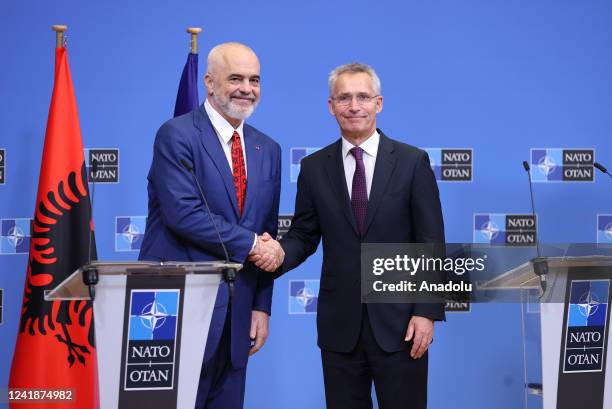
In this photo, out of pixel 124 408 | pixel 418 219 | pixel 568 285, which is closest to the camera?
pixel 124 408

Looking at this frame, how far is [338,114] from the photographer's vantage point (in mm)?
3051

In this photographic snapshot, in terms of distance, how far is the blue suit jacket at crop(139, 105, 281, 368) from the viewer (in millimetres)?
2775

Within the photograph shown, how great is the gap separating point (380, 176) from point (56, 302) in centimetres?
201

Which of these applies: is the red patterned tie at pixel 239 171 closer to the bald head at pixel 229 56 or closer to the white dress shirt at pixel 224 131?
the white dress shirt at pixel 224 131

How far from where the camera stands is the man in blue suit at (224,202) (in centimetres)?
278

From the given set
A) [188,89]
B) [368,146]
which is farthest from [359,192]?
[188,89]

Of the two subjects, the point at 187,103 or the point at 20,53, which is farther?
the point at 20,53

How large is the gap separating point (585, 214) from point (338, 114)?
2207mm

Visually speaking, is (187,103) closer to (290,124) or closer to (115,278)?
(290,124)

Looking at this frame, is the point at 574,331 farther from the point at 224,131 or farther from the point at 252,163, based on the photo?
the point at 224,131

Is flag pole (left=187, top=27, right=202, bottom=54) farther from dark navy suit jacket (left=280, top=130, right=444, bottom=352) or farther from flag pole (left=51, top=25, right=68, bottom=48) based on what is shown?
dark navy suit jacket (left=280, top=130, right=444, bottom=352)

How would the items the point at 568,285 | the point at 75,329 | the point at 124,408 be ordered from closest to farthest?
the point at 124,408, the point at 568,285, the point at 75,329

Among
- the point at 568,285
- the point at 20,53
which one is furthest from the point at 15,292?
the point at 568,285

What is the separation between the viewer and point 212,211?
287 cm
